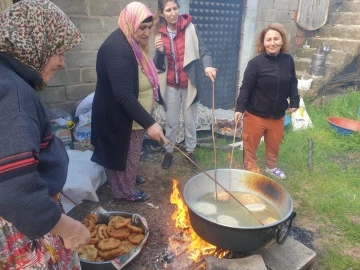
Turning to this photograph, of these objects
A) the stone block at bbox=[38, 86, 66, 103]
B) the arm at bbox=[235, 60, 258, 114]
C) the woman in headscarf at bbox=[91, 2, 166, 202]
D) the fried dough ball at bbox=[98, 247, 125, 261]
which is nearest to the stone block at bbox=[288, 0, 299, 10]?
the arm at bbox=[235, 60, 258, 114]

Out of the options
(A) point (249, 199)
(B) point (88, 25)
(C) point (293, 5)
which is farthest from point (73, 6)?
(C) point (293, 5)

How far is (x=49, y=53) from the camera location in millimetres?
1381

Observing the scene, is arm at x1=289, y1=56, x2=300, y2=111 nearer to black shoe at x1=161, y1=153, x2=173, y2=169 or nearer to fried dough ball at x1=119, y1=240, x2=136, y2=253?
black shoe at x1=161, y1=153, x2=173, y2=169

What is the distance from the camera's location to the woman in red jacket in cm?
408

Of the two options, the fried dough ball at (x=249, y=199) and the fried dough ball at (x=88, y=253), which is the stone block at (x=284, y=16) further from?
the fried dough ball at (x=88, y=253)

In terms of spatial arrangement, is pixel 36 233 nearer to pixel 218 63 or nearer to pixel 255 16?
pixel 218 63

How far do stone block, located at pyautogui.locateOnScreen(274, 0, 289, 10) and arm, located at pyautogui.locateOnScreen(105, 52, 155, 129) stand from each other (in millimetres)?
5716

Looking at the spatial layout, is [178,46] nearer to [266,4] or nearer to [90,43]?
[90,43]

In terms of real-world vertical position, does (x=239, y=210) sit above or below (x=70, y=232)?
below

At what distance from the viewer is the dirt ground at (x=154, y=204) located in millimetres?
2953

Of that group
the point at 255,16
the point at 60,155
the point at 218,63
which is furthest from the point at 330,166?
the point at 60,155

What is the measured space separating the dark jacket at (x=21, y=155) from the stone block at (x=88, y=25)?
142 inches

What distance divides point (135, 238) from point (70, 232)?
1.55m

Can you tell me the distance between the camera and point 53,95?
4.65m
